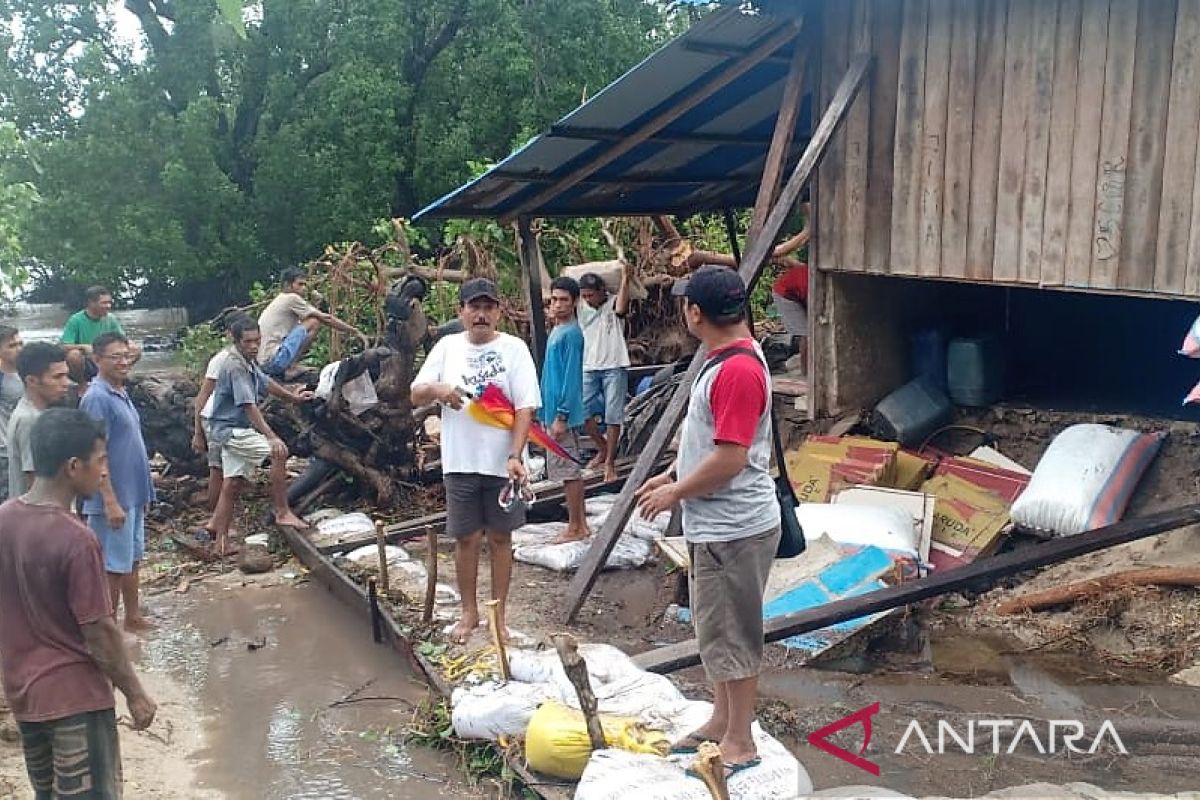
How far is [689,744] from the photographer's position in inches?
148

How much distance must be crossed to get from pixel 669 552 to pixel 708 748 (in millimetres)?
3161

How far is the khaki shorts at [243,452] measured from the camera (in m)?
7.34

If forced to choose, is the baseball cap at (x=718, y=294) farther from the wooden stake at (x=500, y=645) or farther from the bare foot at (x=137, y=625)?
the bare foot at (x=137, y=625)

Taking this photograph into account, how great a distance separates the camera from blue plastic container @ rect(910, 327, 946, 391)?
25.4ft

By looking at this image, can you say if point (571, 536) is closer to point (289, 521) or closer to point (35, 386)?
point (289, 521)

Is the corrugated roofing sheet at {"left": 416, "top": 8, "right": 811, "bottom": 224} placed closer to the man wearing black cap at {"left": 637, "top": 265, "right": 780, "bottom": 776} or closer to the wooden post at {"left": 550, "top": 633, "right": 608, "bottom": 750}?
the man wearing black cap at {"left": 637, "top": 265, "right": 780, "bottom": 776}

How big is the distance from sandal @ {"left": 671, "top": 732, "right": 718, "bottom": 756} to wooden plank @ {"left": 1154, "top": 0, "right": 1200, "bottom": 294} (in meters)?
3.64

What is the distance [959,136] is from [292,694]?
486cm

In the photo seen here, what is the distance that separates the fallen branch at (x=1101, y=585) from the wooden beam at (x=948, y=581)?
0.26 meters

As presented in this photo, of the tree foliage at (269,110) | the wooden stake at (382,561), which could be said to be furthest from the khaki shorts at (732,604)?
the tree foliage at (269,110)

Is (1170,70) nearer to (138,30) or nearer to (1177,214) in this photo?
(1177,214)

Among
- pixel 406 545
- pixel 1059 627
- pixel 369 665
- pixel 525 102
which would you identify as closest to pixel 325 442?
pixel 406 545

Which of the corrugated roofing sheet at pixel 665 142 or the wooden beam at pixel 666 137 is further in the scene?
the wooden beam at pixel 666 137

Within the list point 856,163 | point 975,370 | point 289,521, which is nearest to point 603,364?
point 856,163
